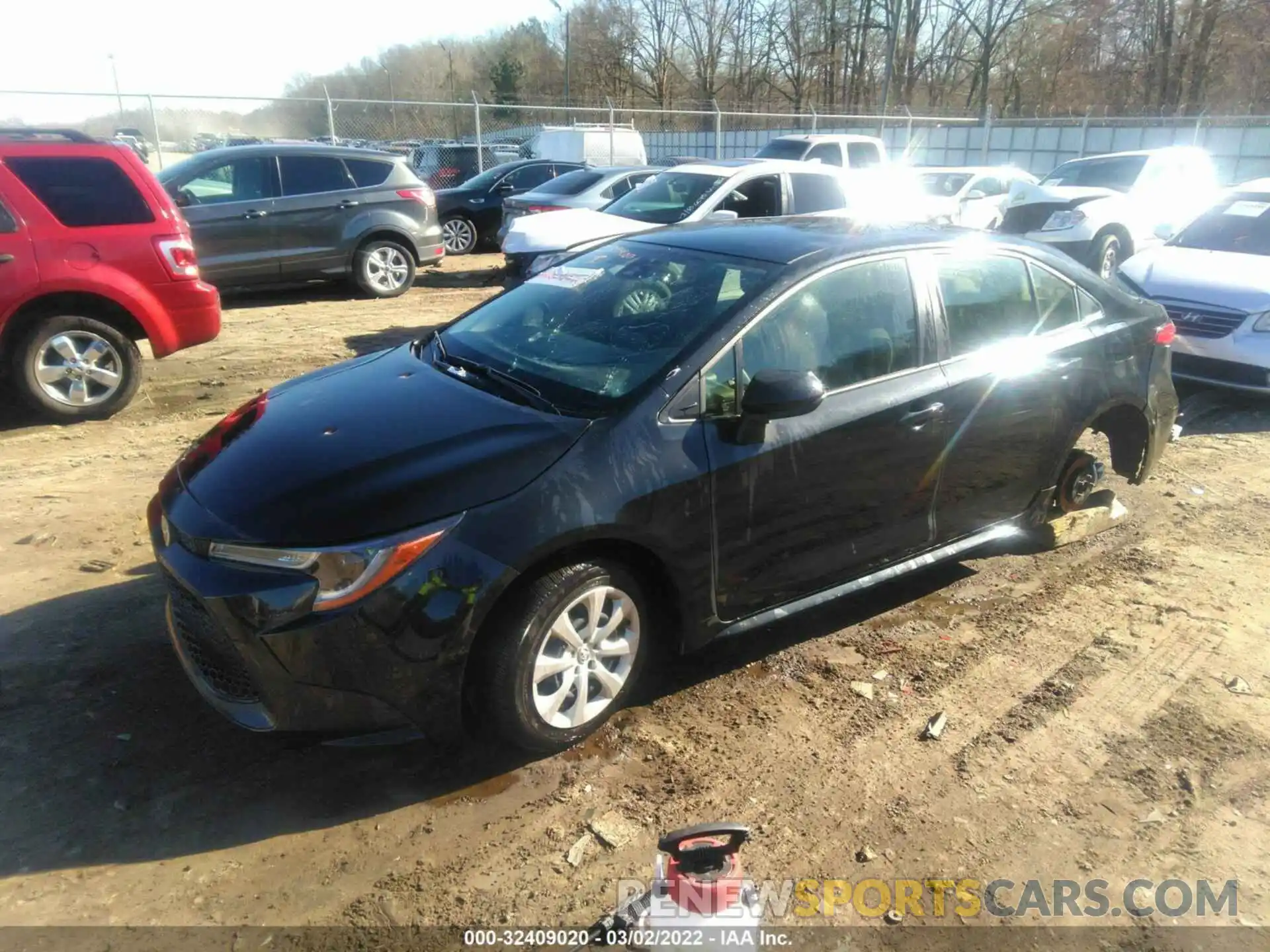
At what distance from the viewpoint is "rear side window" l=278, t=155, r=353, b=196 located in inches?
422

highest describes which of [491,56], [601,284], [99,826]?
[491,56]

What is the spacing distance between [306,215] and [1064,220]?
10.1m

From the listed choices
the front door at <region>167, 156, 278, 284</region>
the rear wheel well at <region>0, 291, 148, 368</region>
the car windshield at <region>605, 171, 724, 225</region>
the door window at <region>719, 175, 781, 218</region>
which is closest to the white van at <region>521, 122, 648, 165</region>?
the car windshield at <region>605, 171, 724, 225</region>

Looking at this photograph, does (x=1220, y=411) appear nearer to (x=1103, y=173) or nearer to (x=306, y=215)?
(x=1103, y=173)

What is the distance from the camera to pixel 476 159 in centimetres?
2141

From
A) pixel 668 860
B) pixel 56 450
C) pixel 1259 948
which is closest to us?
pixel 668 860

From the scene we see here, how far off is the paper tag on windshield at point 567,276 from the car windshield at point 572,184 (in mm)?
9351

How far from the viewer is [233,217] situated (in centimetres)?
1025

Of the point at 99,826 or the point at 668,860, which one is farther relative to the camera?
the point at 99,826

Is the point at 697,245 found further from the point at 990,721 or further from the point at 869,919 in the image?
the point at 869,919

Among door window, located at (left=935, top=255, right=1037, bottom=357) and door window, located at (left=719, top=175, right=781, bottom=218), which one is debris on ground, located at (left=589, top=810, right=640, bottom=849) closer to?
door window, located at (left=935, top=255, right=1037, bottom=357)

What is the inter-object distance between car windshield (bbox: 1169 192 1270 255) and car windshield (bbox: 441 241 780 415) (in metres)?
6.99

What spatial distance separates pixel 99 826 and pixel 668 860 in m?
1.75

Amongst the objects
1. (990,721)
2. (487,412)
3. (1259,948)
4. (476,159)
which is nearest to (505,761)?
(487,412)
